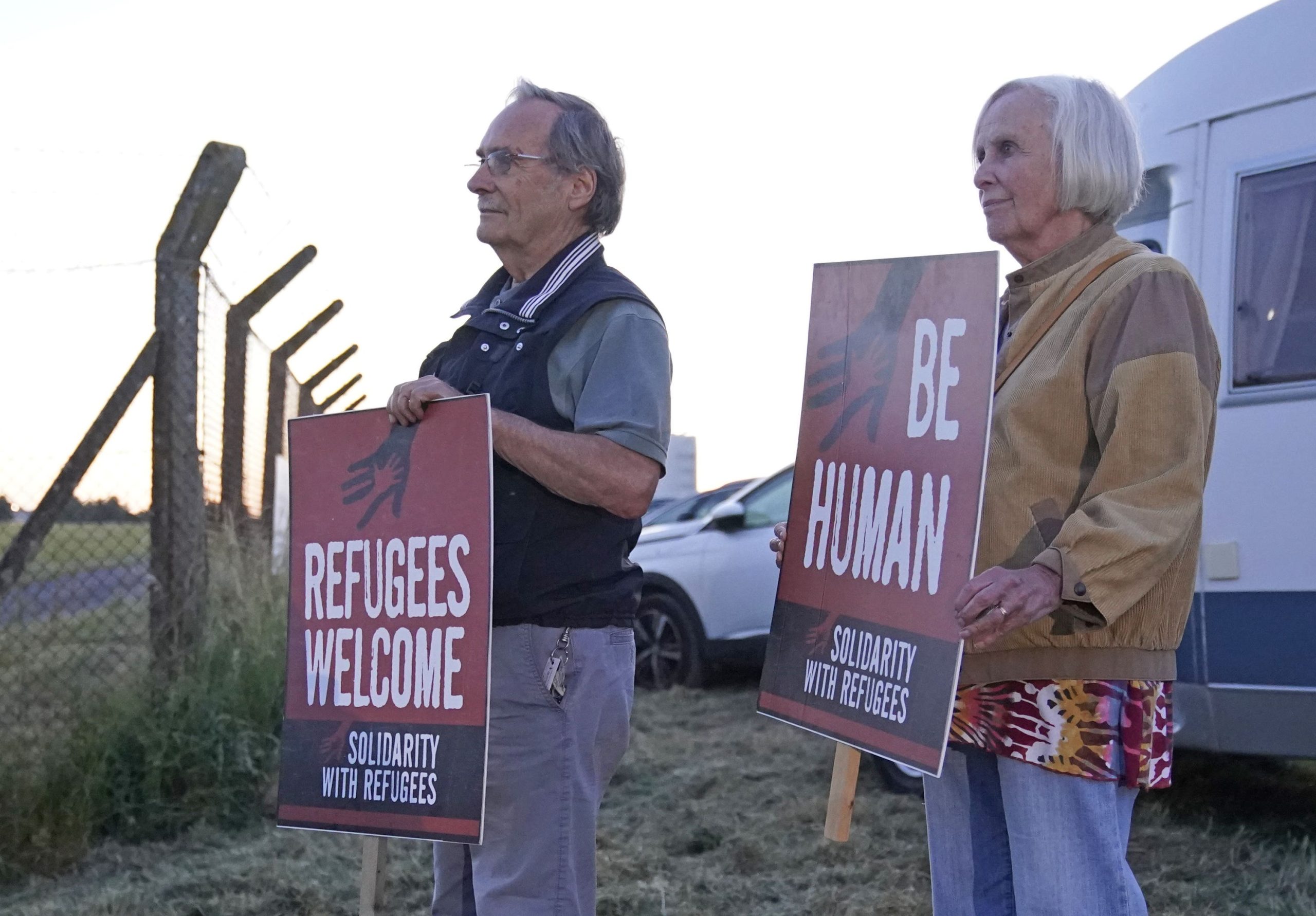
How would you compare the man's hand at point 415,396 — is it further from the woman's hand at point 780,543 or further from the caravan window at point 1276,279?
the caravan window at point 1276,279

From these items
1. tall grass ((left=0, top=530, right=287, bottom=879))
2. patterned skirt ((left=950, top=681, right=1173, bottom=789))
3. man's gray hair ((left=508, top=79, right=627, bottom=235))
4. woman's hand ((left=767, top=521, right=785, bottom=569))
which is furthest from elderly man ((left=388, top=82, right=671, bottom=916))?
tall grass ((left=0, top=530, right=287, bottom=879))

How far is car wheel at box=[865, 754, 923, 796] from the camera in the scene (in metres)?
5.31

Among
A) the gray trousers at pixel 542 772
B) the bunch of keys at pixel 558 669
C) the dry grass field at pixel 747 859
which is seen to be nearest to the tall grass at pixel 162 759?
the dry grass field at pixel 747 859

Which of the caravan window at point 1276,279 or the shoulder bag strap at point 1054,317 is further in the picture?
the caravan window at point 1276,279

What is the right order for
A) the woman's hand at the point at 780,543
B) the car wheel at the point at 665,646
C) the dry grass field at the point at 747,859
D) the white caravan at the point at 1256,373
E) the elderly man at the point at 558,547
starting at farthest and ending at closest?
1. the car wheel at the point at 665,646
2. the white caravan at the point at 1256,373
3. the dry grass field at the point at 747,859
4. the woman's hand at the point at 780,543
5. the elderly man at the point at 558,547

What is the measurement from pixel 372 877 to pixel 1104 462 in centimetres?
149

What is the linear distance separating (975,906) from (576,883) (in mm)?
636

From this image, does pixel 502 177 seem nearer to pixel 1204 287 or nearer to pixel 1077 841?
pixel 1077 841

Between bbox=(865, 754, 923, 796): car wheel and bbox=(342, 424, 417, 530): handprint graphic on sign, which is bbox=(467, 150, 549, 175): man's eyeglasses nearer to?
bbox=(342, 424, 417, 530): handprint graphic on sign

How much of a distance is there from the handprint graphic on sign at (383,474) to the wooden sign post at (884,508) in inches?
26.7

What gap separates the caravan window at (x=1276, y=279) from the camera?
165 inches

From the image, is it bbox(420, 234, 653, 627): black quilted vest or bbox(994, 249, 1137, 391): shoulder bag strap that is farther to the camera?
bbox(420, 234, 653, 627): black quilted vest

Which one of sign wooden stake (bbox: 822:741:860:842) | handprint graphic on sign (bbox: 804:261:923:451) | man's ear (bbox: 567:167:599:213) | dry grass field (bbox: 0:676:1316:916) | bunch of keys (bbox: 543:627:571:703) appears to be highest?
man's ear (bbox: 567:167:599:213)

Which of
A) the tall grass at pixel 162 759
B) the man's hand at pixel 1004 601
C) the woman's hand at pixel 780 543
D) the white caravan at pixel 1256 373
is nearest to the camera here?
the man's hand at pixel 1004 601
